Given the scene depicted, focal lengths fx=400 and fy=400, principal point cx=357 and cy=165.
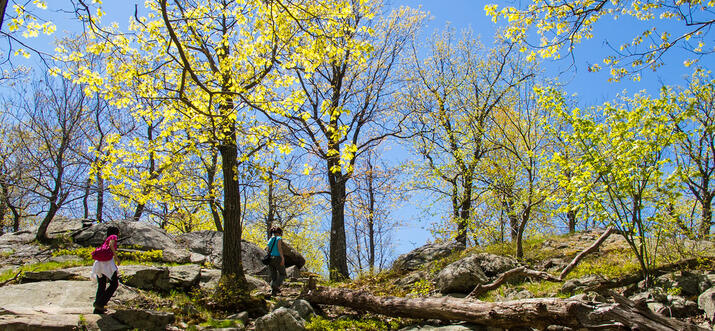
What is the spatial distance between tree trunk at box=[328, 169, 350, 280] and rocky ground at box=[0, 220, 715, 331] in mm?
1615

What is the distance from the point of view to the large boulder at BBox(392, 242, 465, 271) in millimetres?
14747

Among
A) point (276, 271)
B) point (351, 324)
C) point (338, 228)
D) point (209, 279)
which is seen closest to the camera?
point (351, 324)

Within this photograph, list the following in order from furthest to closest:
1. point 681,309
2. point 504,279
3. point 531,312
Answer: point 504,279, point 681,309, point 531,312

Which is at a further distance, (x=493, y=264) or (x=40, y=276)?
(x=493, y=264)

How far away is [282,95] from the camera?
10.8 meters

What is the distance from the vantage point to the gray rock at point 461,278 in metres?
8.80

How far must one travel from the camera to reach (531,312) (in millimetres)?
5934

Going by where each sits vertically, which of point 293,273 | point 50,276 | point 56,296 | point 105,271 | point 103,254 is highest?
point 103,254

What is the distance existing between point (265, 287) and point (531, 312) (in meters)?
7.48

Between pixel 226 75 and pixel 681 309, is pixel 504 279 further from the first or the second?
pixel 226 75

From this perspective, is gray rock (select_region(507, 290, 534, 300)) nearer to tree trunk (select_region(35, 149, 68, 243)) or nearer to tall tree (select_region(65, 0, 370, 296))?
tall tree (select_region(65, 0, 370, 296))

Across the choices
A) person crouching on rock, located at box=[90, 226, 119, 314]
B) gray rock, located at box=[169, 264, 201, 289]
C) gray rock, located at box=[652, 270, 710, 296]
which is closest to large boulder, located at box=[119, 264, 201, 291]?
gray rock, located at box=[169, 264, 201, 289]

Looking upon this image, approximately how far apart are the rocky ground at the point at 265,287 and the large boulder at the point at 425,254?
1.56 feet

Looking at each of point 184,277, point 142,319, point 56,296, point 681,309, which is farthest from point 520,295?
point 56,296
